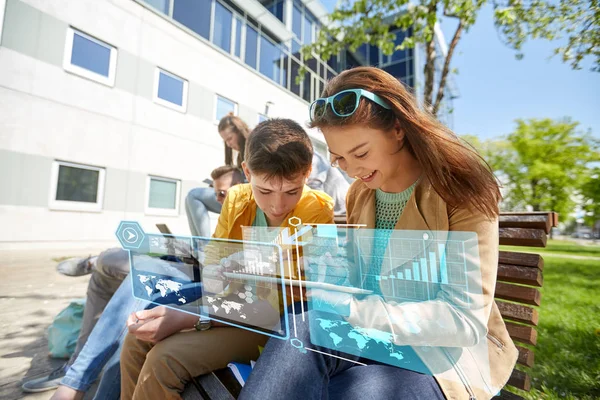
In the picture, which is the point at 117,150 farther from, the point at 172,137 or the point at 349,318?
the point at 349,318

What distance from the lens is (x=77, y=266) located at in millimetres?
1453

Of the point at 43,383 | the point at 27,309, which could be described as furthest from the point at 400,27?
the point at 27,309

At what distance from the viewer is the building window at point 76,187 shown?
119cm

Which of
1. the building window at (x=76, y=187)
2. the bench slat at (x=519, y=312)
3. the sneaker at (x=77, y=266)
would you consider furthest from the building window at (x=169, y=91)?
the bench slat at (x=519, y=312)

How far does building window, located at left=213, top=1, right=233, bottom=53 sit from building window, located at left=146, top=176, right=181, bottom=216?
69cm

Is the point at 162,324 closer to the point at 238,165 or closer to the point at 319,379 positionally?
the point at 319,379

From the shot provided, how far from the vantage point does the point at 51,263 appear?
1.30 meters

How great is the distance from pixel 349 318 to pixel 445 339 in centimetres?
18

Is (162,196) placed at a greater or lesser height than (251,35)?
lesser

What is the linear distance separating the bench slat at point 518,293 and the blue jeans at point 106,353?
3.39 feet

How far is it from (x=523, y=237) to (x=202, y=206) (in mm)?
1383

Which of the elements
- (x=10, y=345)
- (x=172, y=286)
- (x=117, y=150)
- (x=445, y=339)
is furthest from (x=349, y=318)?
(x=10, y=345)

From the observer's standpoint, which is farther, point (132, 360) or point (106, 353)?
point (106, 353)

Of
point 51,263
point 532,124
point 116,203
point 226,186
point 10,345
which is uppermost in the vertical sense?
point 532,124
